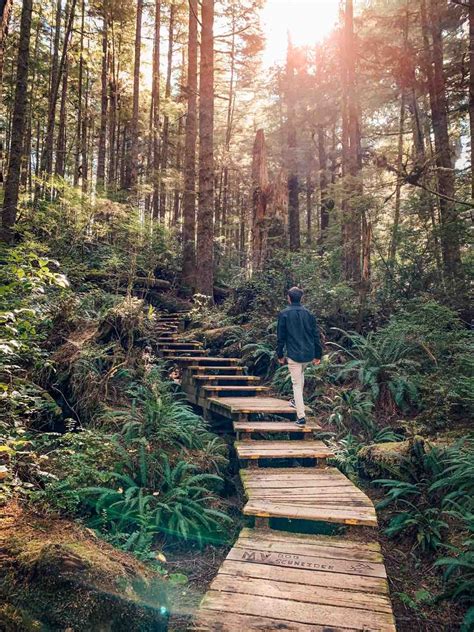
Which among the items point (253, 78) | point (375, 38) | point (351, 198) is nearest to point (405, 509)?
point (351, 198)

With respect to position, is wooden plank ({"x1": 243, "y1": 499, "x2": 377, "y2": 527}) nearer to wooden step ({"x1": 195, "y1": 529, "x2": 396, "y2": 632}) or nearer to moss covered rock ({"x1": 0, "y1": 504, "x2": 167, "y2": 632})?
wooden step ({"x1": 195, "y1": 529, "x2": 396, "y2": 632})

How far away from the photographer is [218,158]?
19875 millimetres

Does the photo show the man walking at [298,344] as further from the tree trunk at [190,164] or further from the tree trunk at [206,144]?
the tree trunk at [190,164]

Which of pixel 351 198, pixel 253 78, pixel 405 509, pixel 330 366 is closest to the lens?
pixel 405 509

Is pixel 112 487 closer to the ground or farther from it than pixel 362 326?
closer to the ground

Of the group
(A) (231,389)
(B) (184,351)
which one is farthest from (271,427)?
(B) (184,351)

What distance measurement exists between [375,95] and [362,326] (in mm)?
12188

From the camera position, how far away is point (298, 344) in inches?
260

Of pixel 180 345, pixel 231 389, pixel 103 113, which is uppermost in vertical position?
pixel 103 113

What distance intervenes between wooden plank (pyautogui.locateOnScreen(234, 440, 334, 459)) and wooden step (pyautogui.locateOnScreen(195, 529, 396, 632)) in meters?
1.64

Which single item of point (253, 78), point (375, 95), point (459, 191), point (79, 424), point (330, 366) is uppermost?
point (253, 78)

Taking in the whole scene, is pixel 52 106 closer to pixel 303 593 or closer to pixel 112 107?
pixel 112 107

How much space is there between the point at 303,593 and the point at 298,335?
4121mm

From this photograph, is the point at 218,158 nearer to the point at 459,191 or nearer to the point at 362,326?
the point at 459,191
